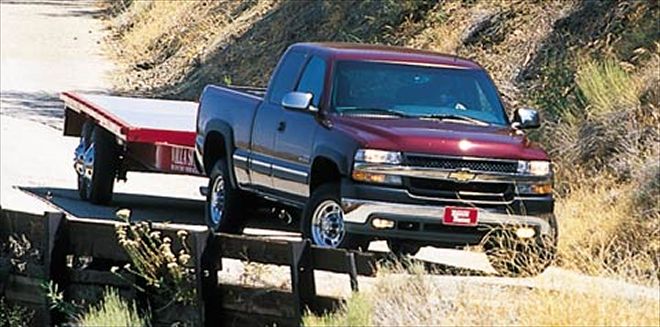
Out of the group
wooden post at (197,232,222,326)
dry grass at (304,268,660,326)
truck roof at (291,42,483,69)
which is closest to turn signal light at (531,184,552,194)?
truck roof at (291,42,483,69)

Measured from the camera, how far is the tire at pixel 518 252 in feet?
42.0

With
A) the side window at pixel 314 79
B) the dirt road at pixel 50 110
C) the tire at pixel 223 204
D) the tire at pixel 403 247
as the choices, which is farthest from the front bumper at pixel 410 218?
the dirt road at pixel 50 110

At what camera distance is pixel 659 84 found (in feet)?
60.0

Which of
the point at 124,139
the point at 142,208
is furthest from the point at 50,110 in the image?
the point at 124,139

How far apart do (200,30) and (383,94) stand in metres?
25.7

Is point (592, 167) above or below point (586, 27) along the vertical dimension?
below

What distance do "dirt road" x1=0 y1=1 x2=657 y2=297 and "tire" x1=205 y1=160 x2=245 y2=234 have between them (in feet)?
4.74

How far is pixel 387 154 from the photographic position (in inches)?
525

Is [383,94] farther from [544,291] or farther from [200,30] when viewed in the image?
[200,30]

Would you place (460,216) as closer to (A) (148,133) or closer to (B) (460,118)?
(B) (460,118)

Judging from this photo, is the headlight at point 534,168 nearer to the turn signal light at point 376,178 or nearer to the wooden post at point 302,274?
the turn signal light at point 376,178

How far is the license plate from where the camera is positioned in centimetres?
1330

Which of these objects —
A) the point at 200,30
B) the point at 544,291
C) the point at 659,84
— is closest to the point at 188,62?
the point at 200,30

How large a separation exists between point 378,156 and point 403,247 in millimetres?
1141
